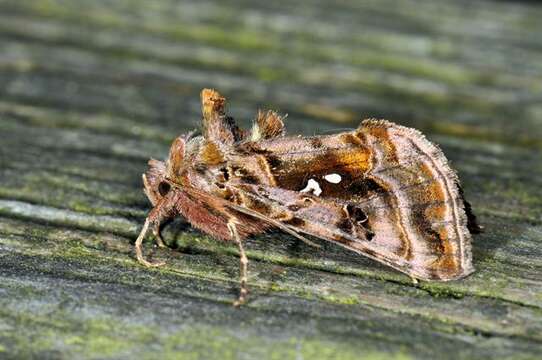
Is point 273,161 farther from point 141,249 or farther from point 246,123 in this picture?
point 246,123

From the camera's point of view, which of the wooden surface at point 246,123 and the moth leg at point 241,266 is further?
the moth leg at point 241,266

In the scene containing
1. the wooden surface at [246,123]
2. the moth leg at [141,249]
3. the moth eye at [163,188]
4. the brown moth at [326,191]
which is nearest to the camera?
the wooden surface at [246,123]

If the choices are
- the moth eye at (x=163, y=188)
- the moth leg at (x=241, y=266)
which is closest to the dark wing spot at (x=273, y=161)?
the moth leg at (x=241, y=266)

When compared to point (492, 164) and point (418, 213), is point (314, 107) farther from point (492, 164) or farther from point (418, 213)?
point (418, 213)

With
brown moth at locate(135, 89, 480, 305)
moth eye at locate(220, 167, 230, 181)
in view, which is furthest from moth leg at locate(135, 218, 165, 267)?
moth eye at locate(220, 167, 230, 181)

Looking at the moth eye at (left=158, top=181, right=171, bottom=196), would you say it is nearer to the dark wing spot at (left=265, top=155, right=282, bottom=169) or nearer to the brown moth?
the brown moth

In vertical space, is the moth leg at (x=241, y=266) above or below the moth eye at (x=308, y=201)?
below

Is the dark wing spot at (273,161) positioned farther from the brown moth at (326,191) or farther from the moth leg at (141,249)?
the moth leg at (141,249)
